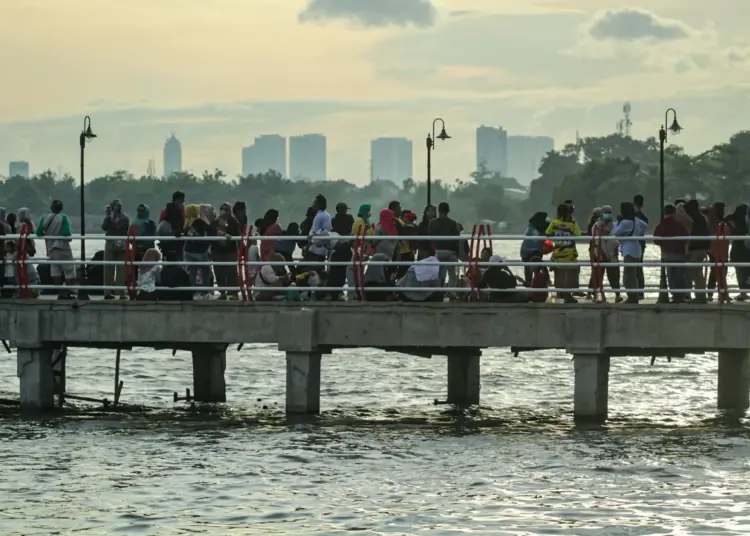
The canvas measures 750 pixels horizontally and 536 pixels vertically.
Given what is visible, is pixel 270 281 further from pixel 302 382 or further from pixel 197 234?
pixel 302 382

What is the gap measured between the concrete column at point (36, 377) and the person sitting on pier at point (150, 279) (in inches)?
70.5

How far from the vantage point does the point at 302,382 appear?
2536cm

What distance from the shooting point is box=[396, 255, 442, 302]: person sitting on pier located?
81.1ft

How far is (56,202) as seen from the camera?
26.1m

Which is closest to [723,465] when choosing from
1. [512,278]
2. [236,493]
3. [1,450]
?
[512,278]

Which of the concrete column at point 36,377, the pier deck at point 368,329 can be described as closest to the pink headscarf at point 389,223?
the pier deck at point 368,329

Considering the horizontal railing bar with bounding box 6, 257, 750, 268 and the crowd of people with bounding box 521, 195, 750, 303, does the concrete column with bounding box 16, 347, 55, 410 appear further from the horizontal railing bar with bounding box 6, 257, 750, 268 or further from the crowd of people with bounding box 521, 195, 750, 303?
the crowd of people with bounding box 521, 195, 750, 303

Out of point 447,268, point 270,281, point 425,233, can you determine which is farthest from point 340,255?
point 447,268

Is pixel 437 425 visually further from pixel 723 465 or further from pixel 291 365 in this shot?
pixel 723 465

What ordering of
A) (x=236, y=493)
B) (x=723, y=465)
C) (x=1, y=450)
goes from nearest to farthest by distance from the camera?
(x=236, y=493), (x=723, y=465), (x=1, y=450)

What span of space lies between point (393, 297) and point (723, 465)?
18.8ft

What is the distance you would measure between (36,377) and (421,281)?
20.8 feet

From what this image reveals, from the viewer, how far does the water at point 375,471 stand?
1858 centimetres

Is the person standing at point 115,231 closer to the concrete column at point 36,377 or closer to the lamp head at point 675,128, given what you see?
the concrete column at point 36,377
